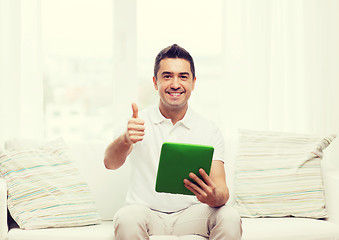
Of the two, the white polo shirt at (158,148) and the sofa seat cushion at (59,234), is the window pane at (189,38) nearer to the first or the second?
the white polo shirt at (158,148)

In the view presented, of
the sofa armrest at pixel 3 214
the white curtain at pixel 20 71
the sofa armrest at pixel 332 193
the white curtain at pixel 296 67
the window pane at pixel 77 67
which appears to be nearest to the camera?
the sofa armrest at pixel 3 214

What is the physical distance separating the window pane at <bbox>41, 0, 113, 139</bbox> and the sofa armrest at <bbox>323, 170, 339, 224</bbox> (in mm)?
1528

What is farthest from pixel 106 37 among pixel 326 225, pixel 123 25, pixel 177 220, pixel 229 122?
pixel 326 225

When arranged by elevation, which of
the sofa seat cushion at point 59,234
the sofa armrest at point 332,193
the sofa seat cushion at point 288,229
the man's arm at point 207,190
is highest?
the man's arm at point 207,190

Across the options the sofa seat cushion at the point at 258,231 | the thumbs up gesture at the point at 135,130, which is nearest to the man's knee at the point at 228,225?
the sofa seat cushion at the point at 258,231

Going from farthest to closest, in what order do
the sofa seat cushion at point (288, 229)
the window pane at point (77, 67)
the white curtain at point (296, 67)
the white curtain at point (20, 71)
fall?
1. the white curtain at point (296, 67)
2. the window pane at point (77, 67)
3. the white curtain at point (20, 71)
4. the sofa seat cushion at point (288, 229)

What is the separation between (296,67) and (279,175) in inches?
46.4

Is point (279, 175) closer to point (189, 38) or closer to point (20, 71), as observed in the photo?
point (189, 38)

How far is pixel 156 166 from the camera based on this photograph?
216 cm

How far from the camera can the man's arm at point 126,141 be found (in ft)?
5.98

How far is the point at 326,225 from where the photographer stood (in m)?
2.29

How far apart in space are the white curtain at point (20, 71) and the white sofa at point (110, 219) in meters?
0.64

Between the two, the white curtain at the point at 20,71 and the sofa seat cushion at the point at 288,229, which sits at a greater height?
the white curtain at the point at 20,71

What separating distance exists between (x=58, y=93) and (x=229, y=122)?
124 centimetres
